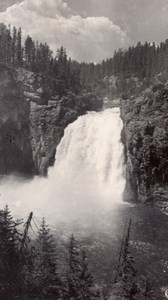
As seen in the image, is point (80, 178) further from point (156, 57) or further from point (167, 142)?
point (156, 57)

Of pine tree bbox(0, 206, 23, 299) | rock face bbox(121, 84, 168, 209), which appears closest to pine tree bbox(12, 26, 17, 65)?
rock face bbox(121, 84, 168, 209)

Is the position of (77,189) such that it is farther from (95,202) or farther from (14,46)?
(14,46)

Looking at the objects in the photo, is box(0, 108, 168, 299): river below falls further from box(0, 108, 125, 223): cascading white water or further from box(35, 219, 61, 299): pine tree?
box(35, 219, 61, 299): pine tree

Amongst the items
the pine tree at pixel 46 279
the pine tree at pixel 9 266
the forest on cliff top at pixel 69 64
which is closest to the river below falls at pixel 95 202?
the pine tree at pixel 46 279

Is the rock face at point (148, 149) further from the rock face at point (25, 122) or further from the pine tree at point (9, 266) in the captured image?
the pine tree at point (9, 266)

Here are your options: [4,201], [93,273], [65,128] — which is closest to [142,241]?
[93,273]
